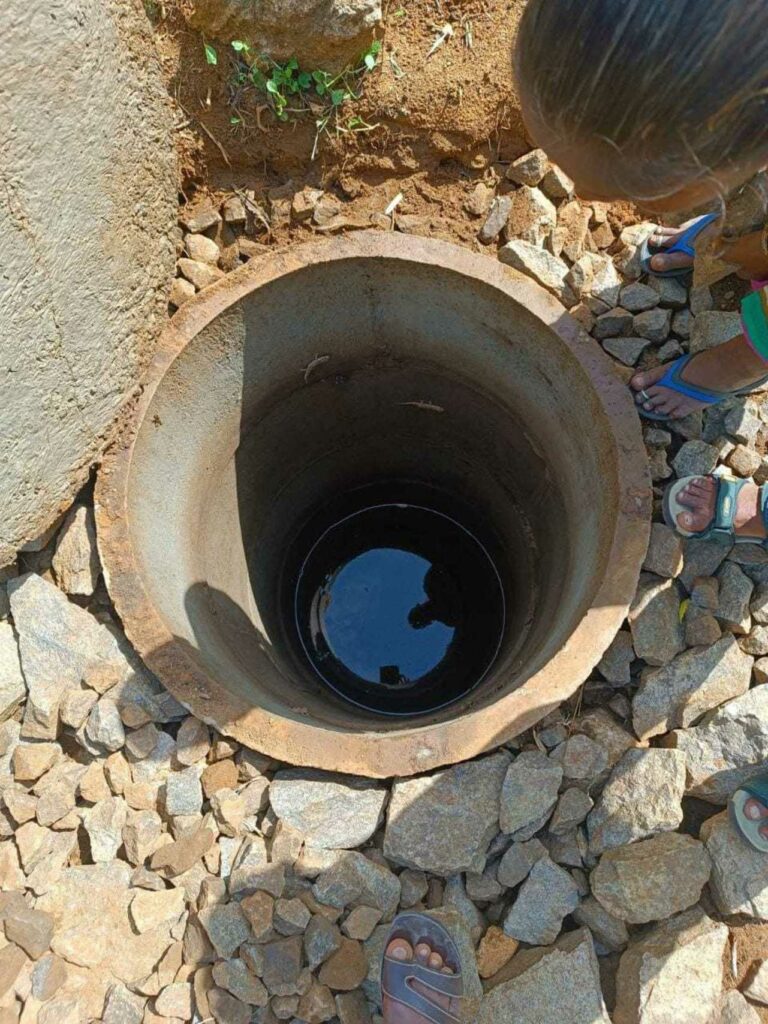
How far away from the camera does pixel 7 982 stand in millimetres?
1652

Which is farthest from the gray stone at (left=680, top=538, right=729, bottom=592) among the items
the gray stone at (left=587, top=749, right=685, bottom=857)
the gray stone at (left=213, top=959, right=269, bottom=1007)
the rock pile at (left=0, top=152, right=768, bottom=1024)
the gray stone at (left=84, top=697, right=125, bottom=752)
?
the gray stone at (left=84, top=697, right=125, bottom=752)

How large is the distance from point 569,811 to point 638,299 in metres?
1.48

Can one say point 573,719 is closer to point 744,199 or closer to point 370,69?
point 744,199

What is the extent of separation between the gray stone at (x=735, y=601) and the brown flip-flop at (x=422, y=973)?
108 cm

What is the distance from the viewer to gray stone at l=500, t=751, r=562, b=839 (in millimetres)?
1712

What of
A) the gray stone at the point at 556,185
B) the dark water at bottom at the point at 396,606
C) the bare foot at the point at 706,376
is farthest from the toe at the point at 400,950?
the gray stone at the point at 556,185

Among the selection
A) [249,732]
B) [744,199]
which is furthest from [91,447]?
[744,199]

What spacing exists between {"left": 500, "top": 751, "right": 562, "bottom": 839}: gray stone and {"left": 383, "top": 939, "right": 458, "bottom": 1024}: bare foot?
0.33 metres

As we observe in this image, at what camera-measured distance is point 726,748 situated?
1778mm

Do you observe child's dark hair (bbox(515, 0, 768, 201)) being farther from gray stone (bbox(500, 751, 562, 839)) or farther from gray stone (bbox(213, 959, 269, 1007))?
gray stone (bbox(213, 959, 269, 1007))

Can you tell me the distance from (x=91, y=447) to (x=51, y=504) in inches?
7.5

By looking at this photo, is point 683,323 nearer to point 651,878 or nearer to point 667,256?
point 667,256

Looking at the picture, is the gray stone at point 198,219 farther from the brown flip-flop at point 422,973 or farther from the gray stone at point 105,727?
the brown flip-flop at point 422,973

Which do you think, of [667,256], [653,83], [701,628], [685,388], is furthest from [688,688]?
[653,83]
